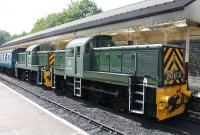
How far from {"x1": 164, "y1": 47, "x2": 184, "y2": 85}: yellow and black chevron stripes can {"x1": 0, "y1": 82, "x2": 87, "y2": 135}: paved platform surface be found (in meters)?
3.21

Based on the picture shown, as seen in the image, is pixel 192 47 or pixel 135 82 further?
pixel 192 47

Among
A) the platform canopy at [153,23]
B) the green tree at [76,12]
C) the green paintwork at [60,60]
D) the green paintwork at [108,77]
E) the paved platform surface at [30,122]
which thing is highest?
the green tree at [76,12]

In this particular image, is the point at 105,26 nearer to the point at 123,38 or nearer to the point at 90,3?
the point at 123,38

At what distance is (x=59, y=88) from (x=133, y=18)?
6.13 metres

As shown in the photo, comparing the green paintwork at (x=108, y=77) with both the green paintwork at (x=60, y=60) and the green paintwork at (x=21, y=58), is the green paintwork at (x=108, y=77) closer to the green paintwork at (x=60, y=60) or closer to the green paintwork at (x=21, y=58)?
the green paintwork at (x=60, y=60)

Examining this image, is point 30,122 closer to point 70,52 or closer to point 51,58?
point 70,52

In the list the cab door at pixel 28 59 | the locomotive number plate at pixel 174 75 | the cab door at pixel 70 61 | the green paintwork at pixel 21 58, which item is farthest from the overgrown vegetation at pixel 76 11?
the locomotive number plate at pixel 174 75

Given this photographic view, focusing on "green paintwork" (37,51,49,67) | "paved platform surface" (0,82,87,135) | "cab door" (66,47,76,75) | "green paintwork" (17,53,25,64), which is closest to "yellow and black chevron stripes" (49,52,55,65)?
"green paintwork" (37,51,49,67)

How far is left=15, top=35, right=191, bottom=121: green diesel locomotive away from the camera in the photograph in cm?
845

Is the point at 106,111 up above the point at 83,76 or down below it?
below

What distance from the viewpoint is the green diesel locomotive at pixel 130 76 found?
27.7 feet

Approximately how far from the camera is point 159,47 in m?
8.46

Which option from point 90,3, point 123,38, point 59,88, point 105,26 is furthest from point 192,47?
point 90,3

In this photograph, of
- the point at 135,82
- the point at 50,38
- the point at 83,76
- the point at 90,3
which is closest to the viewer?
the point at 135,82
